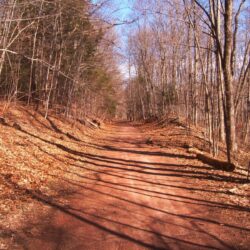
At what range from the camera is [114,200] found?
8.43 meters

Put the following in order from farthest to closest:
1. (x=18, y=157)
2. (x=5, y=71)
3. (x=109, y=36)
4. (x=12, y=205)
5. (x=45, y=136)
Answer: (x=109, y=36) → (x=5, y=71) → (x=45, y=136) → (x=18, y=157) → (x=12, y=205)

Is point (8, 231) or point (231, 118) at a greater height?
point (231, 118)

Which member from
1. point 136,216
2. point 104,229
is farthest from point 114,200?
point 104,229

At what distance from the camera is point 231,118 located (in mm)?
11938

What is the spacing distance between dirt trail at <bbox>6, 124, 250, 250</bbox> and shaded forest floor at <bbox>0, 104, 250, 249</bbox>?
0.02 m

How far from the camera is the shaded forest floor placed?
19.9 feet

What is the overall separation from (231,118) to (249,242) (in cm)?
658

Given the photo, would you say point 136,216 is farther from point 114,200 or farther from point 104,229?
point 114,200

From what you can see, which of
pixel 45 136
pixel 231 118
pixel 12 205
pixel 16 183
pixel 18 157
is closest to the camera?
pixel 12 205

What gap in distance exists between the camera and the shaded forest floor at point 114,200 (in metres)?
6.08

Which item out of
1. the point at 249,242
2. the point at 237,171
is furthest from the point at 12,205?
the point at 237,171

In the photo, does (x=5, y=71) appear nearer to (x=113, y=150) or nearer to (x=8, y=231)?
(x=113, y=150)

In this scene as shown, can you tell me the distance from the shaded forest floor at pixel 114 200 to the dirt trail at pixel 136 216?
0.02 meters

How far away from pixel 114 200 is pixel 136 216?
127cm
